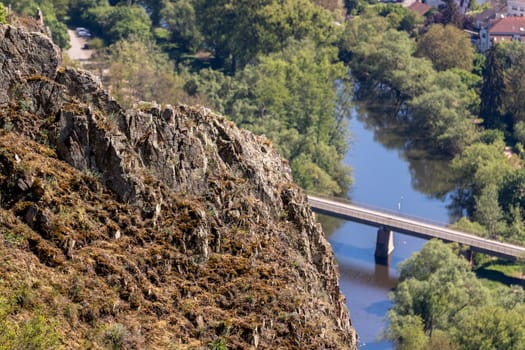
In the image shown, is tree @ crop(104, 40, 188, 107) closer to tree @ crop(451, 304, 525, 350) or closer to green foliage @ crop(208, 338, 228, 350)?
tree @ crop(451, 304, 525, 350)

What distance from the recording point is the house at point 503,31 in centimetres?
10844

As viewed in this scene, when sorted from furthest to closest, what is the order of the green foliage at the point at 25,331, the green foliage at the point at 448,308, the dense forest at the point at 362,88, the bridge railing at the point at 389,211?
the bridge railing at the point at 389,211, the dense forest at the point at 362,88, the green foliage at the point at 448,308, the green foliage at the point at 25,331

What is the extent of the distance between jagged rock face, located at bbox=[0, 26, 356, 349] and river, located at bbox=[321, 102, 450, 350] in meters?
31.2

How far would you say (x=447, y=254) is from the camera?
57.3 meters

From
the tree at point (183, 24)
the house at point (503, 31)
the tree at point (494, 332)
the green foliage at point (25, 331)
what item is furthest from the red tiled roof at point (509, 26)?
the green foliage at point (25, 331)

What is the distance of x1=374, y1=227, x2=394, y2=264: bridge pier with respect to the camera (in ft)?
209

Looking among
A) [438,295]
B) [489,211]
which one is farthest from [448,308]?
[489,211]

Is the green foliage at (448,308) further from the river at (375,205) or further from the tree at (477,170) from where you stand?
the tree at (477,170)

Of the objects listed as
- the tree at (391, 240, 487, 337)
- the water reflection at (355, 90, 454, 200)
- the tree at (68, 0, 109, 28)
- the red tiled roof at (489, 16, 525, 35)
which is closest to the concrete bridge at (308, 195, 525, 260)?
the tree at (391, 240, 487, 337)

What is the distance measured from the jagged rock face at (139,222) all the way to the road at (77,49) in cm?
6484

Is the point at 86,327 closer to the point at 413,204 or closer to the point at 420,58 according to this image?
the point at 413,204

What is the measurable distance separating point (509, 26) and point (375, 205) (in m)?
45.3

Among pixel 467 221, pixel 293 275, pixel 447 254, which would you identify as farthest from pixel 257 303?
pixel 467 221

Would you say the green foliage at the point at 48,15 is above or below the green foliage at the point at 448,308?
above
